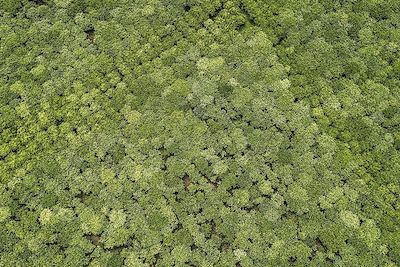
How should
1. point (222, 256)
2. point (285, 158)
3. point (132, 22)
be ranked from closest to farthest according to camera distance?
point (222, 256)
point (285, 158)
point (132, 22)

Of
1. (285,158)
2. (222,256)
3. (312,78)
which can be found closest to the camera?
(222,256)

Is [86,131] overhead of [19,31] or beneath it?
beneath

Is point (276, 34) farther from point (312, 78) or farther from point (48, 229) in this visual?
point (48, 229)

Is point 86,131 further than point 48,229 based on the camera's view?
Yes

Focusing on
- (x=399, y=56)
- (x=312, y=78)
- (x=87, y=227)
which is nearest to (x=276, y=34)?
(x=312, y=78)

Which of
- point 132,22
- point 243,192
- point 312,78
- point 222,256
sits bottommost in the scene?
point 222,256

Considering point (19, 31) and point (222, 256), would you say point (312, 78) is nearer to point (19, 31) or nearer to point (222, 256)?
point (222, 256)
